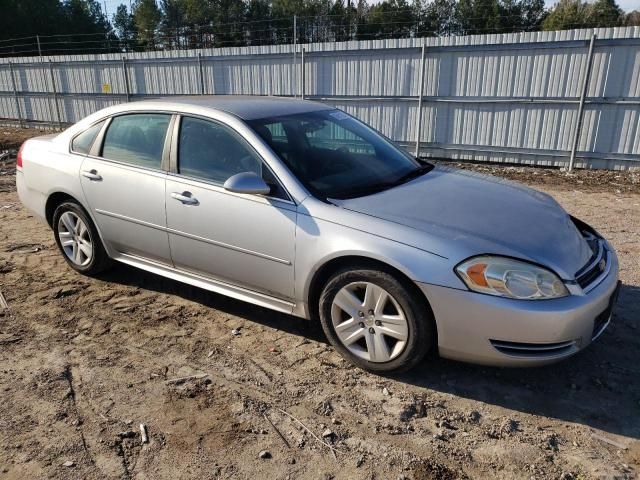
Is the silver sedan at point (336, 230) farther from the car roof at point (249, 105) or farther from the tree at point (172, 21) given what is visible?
the tree at point (172, 21)

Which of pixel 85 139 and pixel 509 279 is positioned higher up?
pixel 85 139

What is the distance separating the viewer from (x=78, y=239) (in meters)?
4.83

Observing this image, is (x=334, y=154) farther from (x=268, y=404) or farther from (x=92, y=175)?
(x=92, y=175)

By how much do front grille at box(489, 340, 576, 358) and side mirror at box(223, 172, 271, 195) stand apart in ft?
5.34

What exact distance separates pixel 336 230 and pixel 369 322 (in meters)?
0.59

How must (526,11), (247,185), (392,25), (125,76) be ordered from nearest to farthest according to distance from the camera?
(247,185), (125,76), (392,25), (526,11)

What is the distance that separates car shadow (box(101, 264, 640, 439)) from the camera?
2.97 m

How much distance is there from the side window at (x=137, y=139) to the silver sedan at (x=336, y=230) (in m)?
0.01

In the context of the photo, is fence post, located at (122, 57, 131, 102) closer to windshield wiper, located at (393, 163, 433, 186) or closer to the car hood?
windshield wiper, located at (393, 163, 433, 186)

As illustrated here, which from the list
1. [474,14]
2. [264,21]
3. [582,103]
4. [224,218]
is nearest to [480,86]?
[582,103]

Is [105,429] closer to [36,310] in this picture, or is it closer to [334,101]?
[36,310]

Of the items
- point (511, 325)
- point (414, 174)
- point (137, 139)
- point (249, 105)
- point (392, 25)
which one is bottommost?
point (511, 325)

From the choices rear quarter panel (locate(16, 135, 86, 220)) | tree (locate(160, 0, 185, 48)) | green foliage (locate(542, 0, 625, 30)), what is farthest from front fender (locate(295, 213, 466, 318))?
green foliage (locate(542, 0, 625, 30))

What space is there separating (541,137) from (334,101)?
4.64 metres
